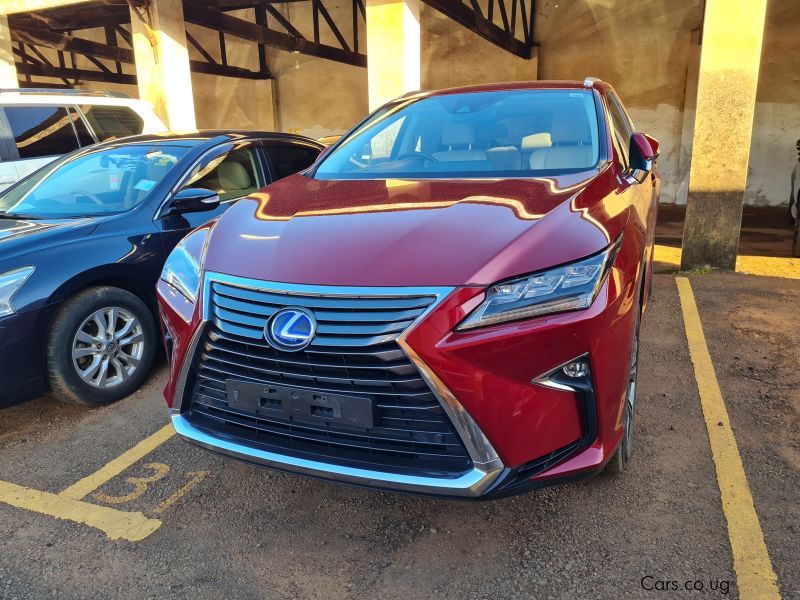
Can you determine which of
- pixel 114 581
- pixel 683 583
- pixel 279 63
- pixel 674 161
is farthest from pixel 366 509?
pixel 279 63

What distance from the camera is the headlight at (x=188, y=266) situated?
2.38 metres

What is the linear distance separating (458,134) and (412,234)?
4.50ft

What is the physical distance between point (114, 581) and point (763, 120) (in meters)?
13.6

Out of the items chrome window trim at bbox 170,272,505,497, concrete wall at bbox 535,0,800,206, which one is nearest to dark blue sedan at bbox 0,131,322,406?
chrome window trim at bbox 170,272,505,497

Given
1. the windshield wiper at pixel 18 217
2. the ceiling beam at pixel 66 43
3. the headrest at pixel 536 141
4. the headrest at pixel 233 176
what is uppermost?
the ceiling beam at pixel 66 43

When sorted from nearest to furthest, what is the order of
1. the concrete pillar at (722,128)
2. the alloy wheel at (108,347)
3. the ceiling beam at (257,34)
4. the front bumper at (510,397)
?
the front bumper at (510,397), the alloy wheel at (108,347), the concrete pillar at (722,128), the ceiling beam at (257,34)

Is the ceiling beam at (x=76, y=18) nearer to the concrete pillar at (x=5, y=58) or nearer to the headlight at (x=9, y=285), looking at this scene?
the concrete pillar at (x=5, y=58)

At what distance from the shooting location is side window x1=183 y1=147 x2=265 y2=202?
168 inches

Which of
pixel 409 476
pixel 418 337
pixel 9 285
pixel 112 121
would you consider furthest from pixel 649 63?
pixel 409 476

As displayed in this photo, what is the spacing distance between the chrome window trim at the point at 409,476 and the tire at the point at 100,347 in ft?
5.24

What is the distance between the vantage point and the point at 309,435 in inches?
81.5

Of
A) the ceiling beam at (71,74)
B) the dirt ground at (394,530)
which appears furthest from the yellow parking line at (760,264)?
the ceiling beam at (71,74)

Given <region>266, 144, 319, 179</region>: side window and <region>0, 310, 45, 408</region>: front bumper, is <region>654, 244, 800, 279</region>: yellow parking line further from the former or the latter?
<region>0, 310, 45, 408</region>: front bumper

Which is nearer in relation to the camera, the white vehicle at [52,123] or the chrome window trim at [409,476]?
the chrome window trim at [409,476]
